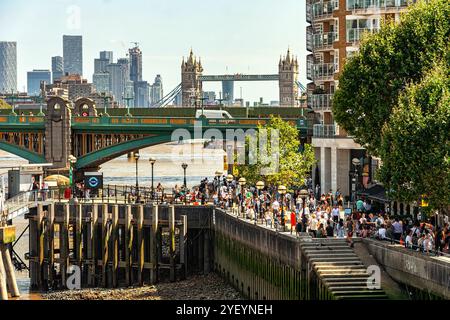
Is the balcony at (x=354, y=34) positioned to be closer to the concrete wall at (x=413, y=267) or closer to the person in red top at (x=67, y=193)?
the person in red top at (x=67, y=193)

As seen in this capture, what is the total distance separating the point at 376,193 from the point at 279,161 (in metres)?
12.5

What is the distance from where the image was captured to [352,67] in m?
61.2

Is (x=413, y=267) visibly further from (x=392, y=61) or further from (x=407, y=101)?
(x=392, y=61)

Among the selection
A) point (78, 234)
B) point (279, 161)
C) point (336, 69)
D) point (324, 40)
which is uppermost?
point (324, 40)

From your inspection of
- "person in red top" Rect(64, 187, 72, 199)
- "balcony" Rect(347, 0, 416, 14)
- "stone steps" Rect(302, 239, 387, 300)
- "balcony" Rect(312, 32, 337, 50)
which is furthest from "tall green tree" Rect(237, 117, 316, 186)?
"stone steps" Rect(302, 239, 387, 300)

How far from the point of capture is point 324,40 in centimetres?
8369

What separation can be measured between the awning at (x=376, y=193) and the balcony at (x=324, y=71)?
56.1 feet

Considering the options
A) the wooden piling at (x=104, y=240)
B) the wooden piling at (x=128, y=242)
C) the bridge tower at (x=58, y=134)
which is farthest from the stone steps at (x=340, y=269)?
the bridge tower at (x=58, y=134)

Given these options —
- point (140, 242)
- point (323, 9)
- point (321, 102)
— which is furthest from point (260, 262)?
point (323, 9)

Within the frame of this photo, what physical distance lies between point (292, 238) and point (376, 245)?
3.72 meters

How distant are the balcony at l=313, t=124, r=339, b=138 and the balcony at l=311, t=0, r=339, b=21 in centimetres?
733

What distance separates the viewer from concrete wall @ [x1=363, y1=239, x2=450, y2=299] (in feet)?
132

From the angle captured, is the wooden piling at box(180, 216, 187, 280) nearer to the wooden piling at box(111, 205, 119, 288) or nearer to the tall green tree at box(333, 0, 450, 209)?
the wooden piling at box(111, 205, 119, 288)
